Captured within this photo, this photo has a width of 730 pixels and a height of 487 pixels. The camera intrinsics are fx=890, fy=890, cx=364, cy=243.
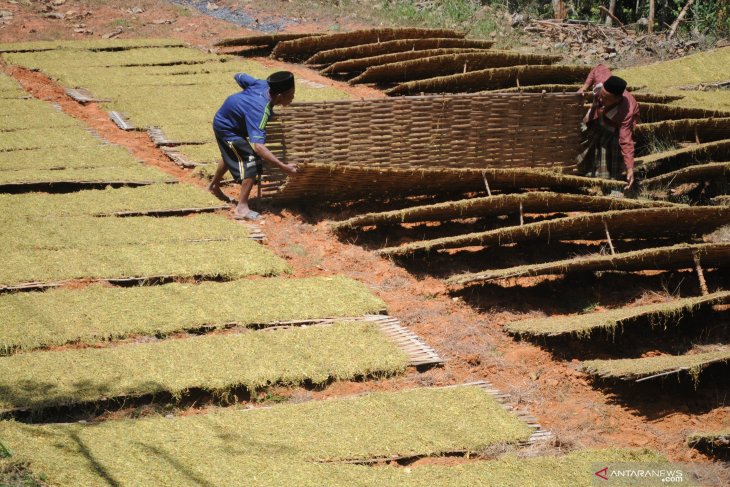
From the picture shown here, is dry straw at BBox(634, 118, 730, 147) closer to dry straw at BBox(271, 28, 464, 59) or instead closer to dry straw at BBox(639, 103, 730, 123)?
dry straw at BBox(639, 103, 730, 123)

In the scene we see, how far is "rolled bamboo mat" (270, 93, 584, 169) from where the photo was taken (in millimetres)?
8867

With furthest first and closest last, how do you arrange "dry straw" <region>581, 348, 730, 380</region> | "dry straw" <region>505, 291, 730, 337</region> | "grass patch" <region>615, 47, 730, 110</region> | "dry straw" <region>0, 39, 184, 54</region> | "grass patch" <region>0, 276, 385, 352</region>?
"dry straw" <region>0, 39, 184, 54</region> → "grass patch" <region>615, 47, 730, 110</region> → "dry straw" <region>505, 291, 730, 337</region> → "grass patch" <region>0, 276, 385, 352</region> → "dry straw" <region>581, 348, 730, 380</region>

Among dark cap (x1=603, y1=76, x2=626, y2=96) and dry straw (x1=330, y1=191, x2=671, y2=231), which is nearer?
dry straw (x1=330, y1=191, x2=671, y2=231)

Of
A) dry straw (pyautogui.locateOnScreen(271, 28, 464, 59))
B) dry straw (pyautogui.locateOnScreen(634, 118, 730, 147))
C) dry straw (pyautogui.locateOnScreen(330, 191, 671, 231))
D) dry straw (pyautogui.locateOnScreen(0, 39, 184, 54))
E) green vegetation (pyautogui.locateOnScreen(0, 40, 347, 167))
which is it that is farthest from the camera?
dry straw (pyautogui.locateOnScreen(0, 39, 184, 54))

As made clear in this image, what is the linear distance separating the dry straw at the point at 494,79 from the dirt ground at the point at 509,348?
3.87 m

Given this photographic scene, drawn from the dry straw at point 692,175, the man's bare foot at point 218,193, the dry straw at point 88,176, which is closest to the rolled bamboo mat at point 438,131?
the man's bare foot at point 218,193

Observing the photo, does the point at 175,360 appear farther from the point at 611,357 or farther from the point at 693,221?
the point at 693,221

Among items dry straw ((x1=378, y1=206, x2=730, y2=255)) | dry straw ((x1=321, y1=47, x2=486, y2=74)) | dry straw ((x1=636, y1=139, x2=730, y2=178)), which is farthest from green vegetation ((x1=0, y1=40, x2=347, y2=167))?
dry straw ((x1=636, y1=139, x2=730, y2=178))

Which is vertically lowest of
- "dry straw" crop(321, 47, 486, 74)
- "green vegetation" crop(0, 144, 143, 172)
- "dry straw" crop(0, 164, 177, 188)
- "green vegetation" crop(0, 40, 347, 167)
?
"dry straw" crop(0, 164, 177, 188)

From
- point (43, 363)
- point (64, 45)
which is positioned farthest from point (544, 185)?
point (64, 45)

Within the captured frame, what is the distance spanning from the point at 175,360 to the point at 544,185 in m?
4.42

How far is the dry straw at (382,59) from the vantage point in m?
13.4

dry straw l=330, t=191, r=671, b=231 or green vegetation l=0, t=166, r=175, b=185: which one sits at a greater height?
dry straw l=330, t=191, r=671, b=231

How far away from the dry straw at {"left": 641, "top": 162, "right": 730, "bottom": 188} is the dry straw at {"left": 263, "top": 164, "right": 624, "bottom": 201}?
60cm
